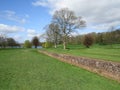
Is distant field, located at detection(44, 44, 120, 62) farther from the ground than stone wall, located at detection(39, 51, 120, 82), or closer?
farther from the ground

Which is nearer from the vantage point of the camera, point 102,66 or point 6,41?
point 102,66

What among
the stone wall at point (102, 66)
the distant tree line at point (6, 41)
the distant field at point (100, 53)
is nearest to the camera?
the stone wall at point (102, 66)

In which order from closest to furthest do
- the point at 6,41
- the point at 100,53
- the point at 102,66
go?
the point at 102,66, the point at 100,53, the point at 6,41

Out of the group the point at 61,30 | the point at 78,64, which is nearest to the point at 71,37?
the point at 61,30

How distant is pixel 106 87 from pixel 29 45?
73.7 meters

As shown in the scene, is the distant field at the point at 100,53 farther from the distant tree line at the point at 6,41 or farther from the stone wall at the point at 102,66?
the distant tree line at the point at 6,41

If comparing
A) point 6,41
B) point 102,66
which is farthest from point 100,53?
point 6,41

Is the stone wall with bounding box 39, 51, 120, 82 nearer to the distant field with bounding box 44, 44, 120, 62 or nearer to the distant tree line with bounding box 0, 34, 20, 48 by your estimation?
the distant field with bounding box 44, 44, 120, 62

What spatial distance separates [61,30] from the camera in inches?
1754

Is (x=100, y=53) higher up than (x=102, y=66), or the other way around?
(x=100, y=53)

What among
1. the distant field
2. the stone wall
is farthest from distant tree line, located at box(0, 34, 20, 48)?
the stone wall

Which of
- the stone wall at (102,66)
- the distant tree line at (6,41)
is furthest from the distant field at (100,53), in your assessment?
the distant tree line at (6,41)

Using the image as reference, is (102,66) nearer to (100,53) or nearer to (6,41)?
(100,53)

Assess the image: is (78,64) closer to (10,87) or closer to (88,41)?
(10,87)
